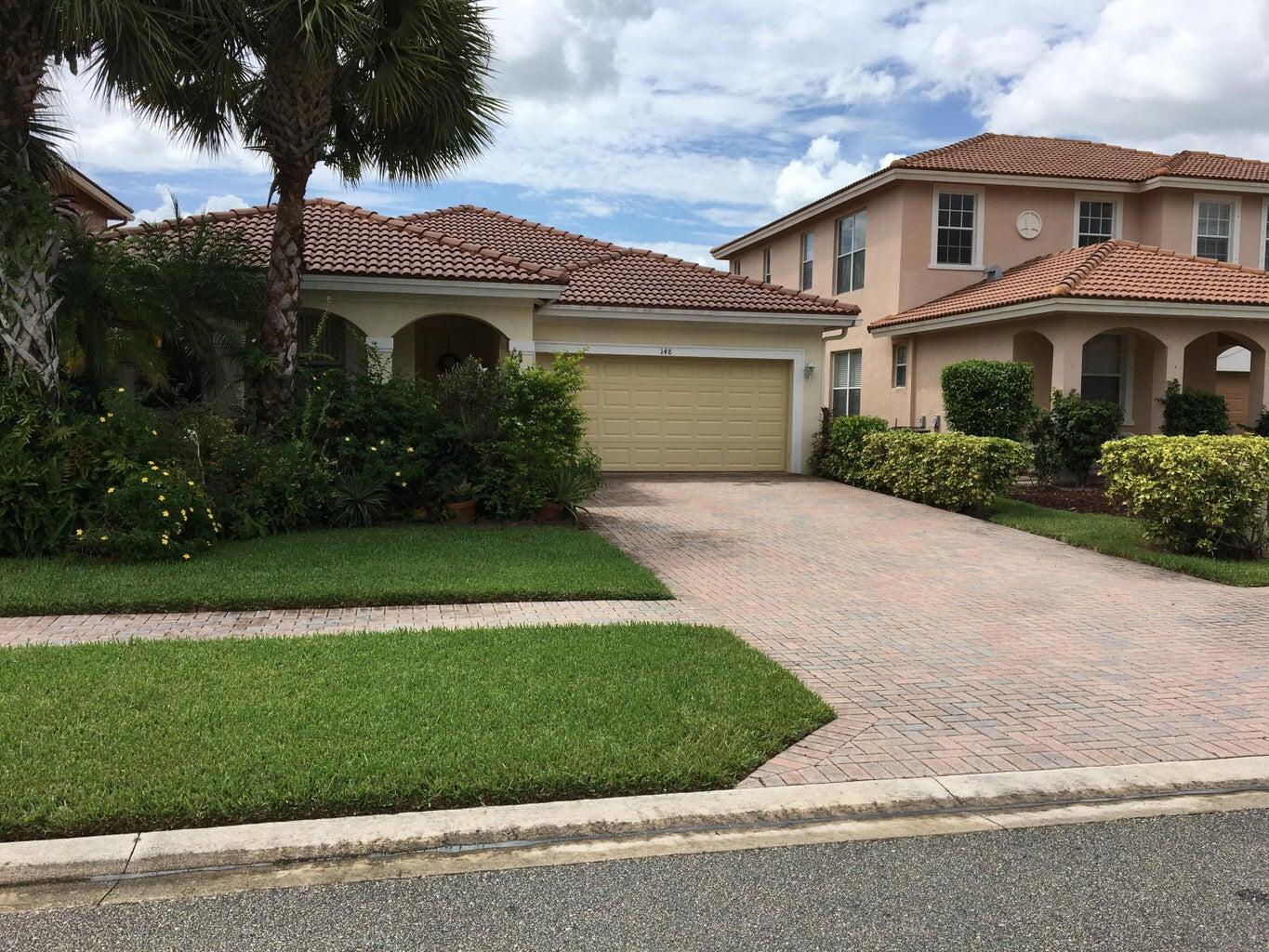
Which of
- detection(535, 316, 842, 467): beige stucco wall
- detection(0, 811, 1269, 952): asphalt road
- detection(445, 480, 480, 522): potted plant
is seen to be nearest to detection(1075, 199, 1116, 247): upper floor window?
detection(535, 316, 842, 467): beige stucco wall

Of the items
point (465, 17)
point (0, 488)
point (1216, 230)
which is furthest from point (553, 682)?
point (1216, 230)

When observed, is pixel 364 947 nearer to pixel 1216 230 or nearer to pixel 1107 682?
pixel 1107 682

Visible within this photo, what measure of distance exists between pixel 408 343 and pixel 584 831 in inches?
604

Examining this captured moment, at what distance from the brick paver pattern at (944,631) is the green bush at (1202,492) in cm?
77

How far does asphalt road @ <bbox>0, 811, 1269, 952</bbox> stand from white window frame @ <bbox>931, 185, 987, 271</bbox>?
19.4m

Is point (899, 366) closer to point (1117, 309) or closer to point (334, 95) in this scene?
point (1117, 309)

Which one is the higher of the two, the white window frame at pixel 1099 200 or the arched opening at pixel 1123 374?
the white window frame at pixel 1099 200

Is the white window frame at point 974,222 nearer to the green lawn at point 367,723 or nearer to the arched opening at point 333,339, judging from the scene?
the arched opening at point 333,339

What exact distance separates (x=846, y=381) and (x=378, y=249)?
43.8 ft

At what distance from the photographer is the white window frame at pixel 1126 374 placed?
1991cm

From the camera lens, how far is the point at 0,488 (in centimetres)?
956

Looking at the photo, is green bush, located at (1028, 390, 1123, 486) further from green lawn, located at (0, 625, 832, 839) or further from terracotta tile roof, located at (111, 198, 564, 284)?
green lawn, located at (0, 625, 832, 839)

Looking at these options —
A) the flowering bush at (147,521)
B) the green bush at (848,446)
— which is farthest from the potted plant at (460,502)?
the green bush at (848,446)

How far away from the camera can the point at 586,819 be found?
438 cm
